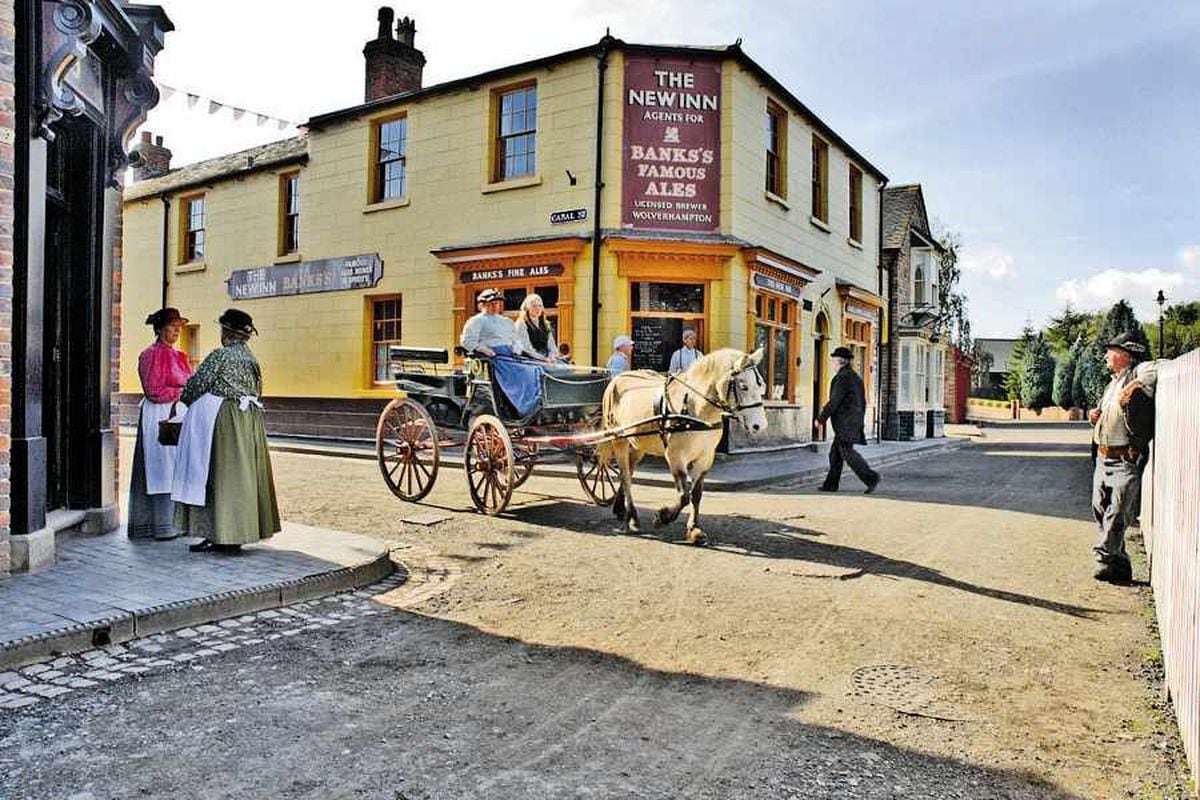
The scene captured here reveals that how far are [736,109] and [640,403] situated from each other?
29.5ft

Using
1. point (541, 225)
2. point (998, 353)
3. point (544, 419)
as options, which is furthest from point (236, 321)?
point (998, 353)

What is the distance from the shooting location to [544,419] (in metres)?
9.22

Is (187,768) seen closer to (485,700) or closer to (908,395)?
(485,700)

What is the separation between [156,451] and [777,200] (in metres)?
13.0

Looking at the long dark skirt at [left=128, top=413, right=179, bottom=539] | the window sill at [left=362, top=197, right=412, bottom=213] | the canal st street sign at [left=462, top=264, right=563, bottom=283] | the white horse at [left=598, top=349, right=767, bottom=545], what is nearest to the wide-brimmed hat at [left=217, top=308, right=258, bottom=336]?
the long dark skirt at [left=128, top=413, right=179, bottom=539]

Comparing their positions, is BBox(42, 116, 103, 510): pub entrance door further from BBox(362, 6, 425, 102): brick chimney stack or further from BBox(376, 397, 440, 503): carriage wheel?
BBox(362, 6, 425, 102): brick chimney stack

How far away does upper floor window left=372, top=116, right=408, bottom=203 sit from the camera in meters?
18.1

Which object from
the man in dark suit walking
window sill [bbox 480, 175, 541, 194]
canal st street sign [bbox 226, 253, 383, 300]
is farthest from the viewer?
canal st street sign [bbox 226, 253, 383, 300]

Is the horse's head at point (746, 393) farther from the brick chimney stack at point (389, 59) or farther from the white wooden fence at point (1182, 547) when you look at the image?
the brick chimney stack at point (389, 59)

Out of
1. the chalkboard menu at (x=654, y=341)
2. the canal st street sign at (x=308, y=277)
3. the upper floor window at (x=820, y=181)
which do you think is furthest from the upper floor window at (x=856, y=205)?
the canal st street sign at (x=308, y=277)

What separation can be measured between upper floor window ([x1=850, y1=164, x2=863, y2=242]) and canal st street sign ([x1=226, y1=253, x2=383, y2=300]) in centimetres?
1202

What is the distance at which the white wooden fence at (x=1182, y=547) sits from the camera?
322cm

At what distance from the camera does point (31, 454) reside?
602cm

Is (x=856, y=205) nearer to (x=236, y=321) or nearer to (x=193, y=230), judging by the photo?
(x=193, y=230)
